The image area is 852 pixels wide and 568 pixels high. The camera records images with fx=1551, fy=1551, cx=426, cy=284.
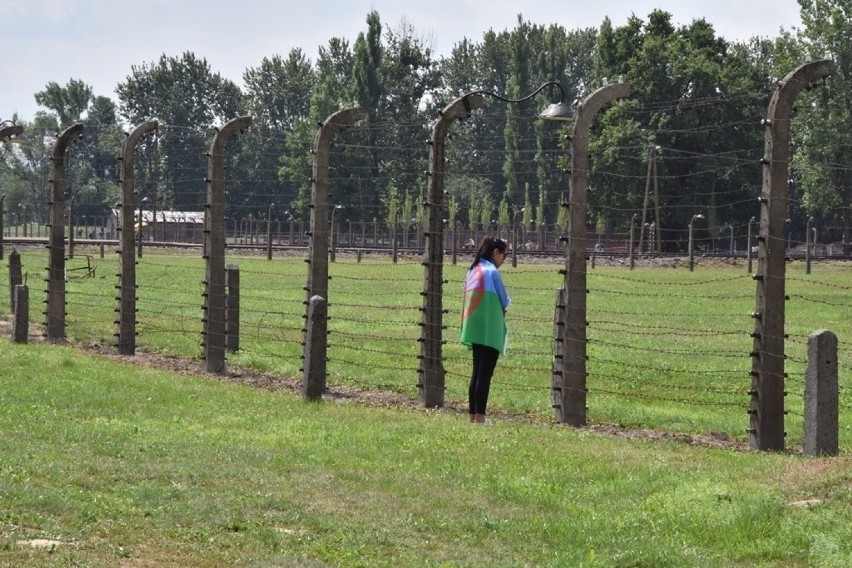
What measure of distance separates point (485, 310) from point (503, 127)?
9579 cm

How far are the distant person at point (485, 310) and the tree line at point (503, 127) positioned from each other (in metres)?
38.4

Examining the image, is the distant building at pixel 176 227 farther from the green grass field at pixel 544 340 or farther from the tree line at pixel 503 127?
the green grass field at pixel 544 340

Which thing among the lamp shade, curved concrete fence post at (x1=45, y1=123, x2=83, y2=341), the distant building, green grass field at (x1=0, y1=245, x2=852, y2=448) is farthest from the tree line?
the lamp shade

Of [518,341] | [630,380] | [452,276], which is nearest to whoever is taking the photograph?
[630,380]

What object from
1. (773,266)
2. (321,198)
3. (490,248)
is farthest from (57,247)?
(773,266)

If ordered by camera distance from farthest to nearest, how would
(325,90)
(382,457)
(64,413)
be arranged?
(325,90)
(64,413)
(382,457)

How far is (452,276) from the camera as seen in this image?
50.3 meters

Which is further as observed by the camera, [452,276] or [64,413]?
[452,276]

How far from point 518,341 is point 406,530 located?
774 inches

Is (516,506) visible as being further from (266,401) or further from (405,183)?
(405,183)

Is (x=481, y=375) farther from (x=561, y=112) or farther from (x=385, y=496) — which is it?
(x=385, y=496)

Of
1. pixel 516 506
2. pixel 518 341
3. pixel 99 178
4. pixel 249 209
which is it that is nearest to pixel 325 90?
pixel 249 209

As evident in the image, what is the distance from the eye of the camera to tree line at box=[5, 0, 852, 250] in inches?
3159

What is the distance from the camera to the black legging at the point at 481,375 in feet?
52.4
